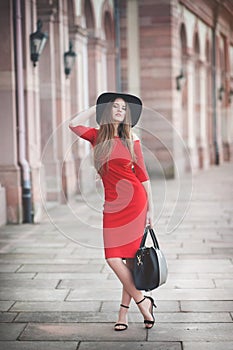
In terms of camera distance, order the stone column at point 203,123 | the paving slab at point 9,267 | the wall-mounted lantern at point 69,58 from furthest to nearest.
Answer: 1. the stone column at point 203,123
2. the wall-mounted lantern at point 69,58
3. the paving slab at point 9,267

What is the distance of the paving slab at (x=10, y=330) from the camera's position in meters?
4.94

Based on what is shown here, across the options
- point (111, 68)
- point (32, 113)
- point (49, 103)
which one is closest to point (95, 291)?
point (32, 113)

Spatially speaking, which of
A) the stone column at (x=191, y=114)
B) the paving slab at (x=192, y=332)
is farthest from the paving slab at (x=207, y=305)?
the stone column at (x=191, y=114)

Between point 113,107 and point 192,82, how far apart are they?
19788 mm

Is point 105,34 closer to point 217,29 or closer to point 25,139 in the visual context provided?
point 25,139

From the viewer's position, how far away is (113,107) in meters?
4.97

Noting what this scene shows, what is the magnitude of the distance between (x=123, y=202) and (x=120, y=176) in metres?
0.18

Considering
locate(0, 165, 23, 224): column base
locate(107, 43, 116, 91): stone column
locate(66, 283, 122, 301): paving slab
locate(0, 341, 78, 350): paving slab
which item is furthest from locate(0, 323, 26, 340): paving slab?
locate(107, 43, 116, 91): stone column

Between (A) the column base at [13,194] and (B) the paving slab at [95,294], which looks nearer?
(B) the paving slab at [95,294]

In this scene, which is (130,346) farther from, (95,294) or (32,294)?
(32,294)

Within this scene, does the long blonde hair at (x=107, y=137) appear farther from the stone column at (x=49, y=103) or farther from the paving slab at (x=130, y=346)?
the stone column at (x=49, y=103)

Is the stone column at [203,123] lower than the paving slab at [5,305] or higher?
higher

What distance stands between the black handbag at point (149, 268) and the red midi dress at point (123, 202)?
0.09 m

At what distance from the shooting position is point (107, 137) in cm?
493
